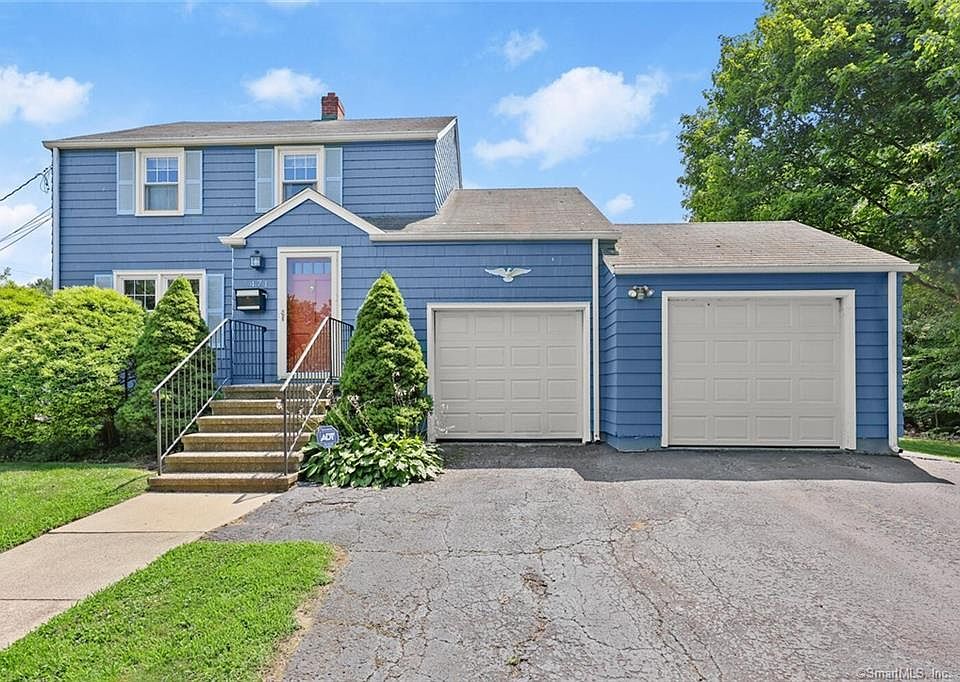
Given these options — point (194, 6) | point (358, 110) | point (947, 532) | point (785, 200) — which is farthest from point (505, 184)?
point (947, 532)

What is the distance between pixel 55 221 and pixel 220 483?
8.34 meters

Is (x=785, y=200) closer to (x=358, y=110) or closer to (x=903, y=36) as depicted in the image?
(x=903, y=36)

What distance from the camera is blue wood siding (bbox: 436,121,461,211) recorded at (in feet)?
35.0

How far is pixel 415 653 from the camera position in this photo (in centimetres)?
264

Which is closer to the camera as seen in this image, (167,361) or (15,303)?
(167,361)

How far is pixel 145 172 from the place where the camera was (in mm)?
10625

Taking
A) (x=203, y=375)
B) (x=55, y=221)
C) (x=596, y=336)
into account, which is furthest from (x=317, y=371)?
(x=55, y=221)

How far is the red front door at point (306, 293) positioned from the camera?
28.1ft

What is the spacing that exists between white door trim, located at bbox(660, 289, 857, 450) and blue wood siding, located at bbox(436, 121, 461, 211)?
5.12 m

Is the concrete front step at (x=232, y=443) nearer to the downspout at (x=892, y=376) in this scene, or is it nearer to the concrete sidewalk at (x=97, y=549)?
the concrete sidewalk at (x=97, y=549)

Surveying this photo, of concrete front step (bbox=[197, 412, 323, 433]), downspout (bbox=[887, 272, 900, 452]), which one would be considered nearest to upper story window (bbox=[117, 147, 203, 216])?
concrete front step (bbox=[197, 412, 323, 433])

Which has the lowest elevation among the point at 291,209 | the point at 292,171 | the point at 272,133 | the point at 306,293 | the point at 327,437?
the point at 327,437

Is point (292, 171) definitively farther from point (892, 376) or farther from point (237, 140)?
point (892, 376)

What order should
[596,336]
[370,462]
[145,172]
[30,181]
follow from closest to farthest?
[370,462], [596,336], [145,172], [30,181]
